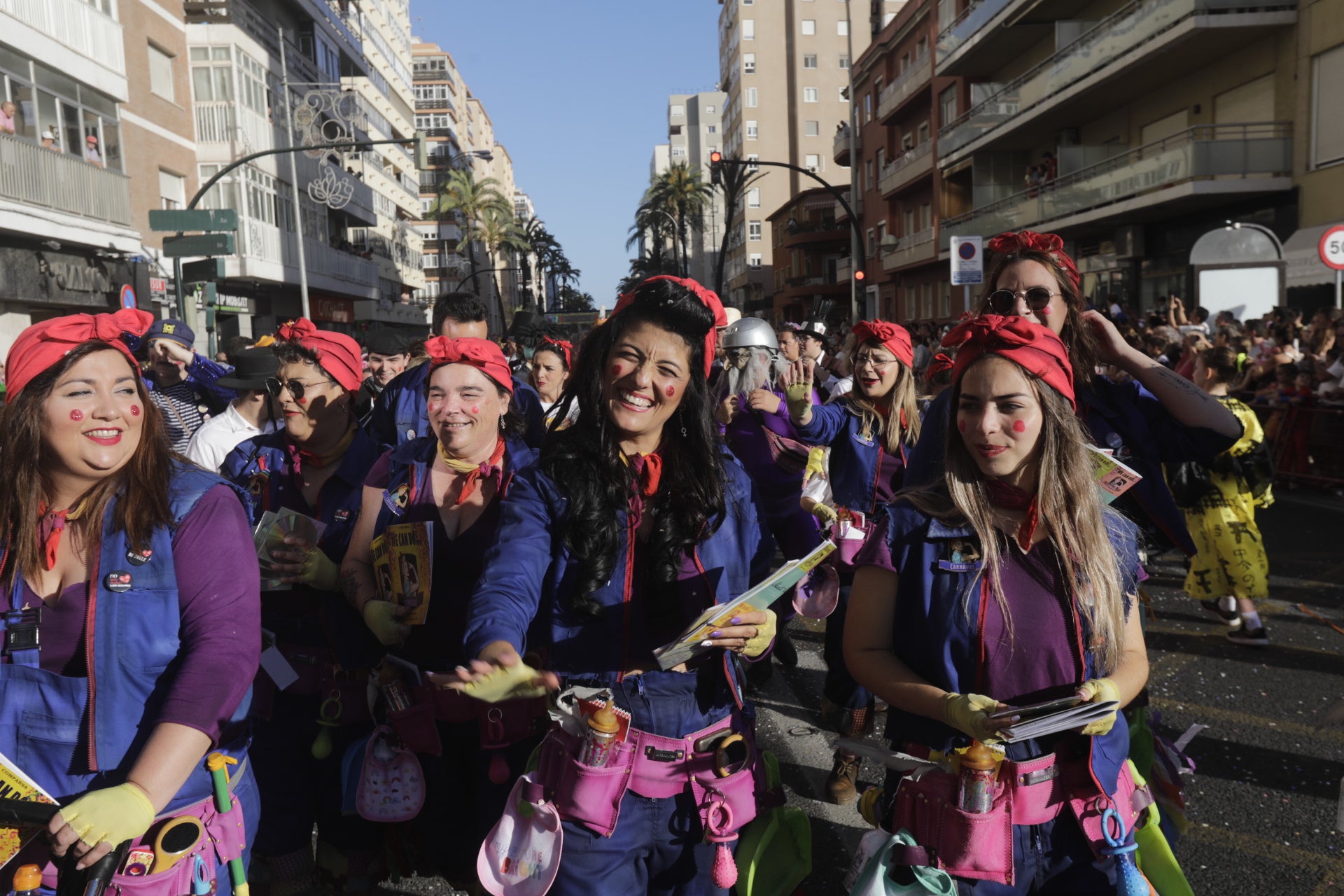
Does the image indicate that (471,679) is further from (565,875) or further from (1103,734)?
(1103,734)

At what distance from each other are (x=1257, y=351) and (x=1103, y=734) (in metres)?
13.4

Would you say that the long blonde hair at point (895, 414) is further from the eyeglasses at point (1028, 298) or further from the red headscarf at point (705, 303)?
the red headscarf at point (705, 303)

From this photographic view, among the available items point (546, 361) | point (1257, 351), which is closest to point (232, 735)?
→ point (546, 361)

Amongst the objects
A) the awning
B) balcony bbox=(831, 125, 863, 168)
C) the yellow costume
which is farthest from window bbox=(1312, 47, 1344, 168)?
balcony bbox=(831, 125, 863, 168)

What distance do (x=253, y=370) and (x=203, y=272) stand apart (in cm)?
1488

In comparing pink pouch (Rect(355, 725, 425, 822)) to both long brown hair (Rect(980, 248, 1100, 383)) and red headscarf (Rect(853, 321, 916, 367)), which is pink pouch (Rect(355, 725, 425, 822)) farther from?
red headscarf (Rect(853, 321, 916, 367))

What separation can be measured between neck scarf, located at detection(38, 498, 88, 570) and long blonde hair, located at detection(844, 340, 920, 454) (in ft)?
12.5

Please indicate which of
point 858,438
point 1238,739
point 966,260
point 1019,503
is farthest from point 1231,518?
point 966,260

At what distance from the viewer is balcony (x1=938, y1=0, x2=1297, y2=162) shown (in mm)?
18469

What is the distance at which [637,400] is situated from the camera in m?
2.55

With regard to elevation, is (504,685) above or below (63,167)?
below

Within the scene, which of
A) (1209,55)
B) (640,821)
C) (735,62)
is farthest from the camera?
(735,62)

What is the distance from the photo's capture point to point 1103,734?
225cm

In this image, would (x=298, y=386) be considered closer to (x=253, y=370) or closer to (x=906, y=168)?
(x=253, y=370)
